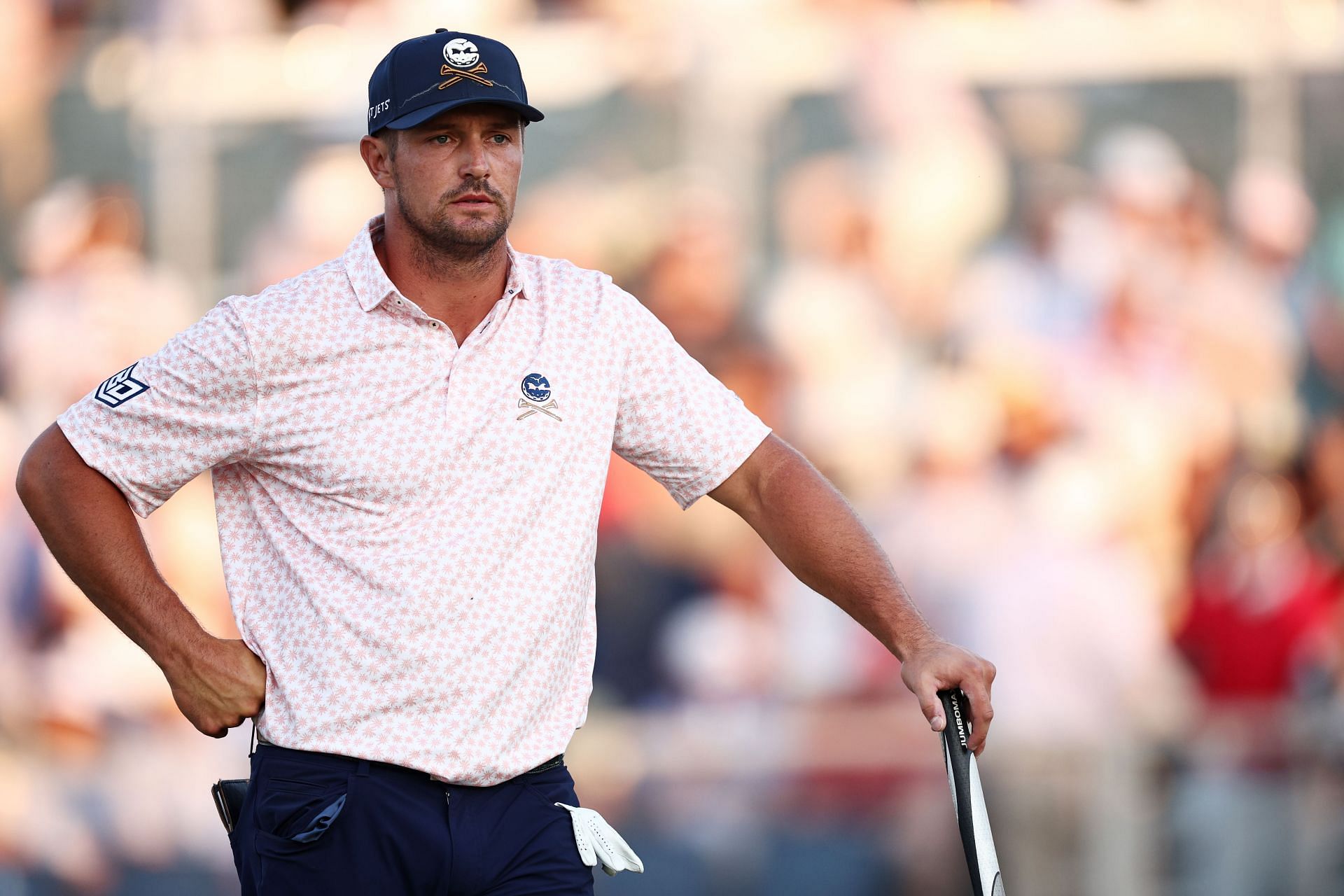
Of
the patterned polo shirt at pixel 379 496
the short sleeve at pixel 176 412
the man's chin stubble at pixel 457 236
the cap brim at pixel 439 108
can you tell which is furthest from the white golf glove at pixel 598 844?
the cap brim at pixel 439 108

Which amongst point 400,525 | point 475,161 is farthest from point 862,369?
point 400,525

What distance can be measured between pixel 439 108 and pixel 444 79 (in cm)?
7

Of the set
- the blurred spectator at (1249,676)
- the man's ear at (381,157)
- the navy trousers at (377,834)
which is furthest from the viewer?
the blurred spectator at (1249,676)

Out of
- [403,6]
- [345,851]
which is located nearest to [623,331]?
[345,851]

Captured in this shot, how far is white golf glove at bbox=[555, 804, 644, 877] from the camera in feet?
10.3

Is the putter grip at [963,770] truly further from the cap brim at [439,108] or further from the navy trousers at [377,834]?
the cap brim at [439,108]

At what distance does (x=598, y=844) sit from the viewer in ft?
10.4

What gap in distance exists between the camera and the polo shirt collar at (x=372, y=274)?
3.10 metres

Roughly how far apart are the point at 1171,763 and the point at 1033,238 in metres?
2.26

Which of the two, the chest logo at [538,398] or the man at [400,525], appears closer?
the man at [400,525]

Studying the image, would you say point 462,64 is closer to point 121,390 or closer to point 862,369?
point 121,390

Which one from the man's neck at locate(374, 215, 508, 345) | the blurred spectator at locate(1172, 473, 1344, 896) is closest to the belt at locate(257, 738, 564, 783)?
the man's neck at locate(374, 215, 508, 345)

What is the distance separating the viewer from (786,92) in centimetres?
752

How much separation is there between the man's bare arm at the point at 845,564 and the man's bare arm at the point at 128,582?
0.98 m
